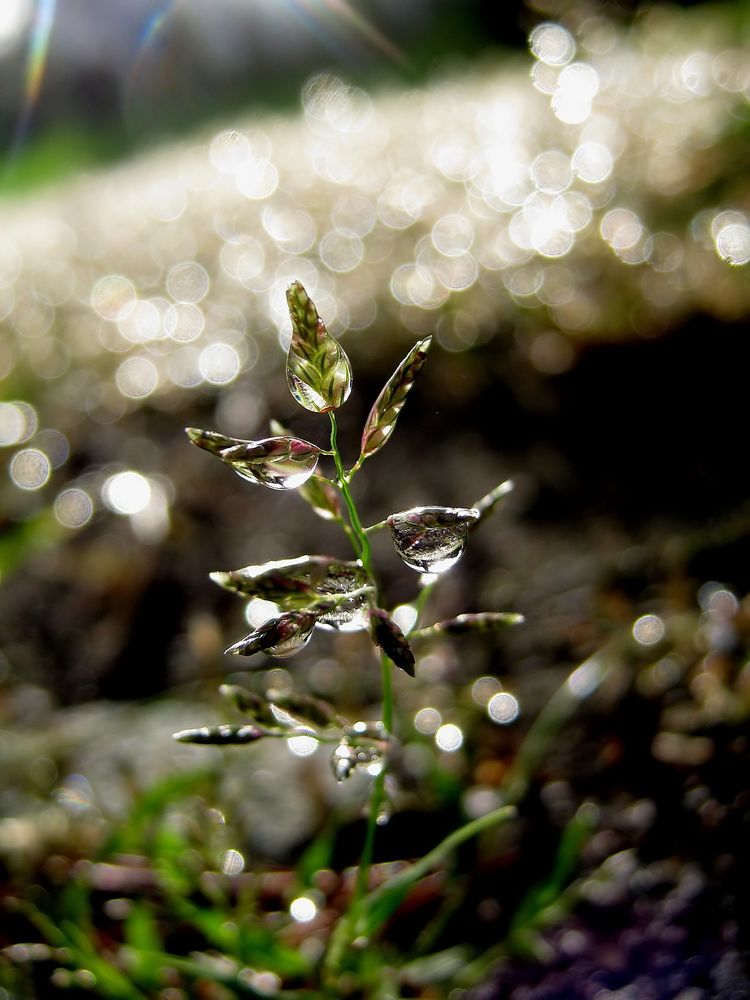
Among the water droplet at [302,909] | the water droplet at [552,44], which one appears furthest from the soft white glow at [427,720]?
the water droplet at [552,44]

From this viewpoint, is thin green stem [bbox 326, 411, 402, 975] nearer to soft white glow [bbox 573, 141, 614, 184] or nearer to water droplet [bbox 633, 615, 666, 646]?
water droplet [bbox 633, 615, 666, 646]

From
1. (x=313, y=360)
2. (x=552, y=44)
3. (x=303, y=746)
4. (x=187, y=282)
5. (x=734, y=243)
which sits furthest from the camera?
(x=552, y=44)

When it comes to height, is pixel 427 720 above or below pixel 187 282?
below

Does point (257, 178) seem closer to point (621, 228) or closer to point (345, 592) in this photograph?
point (621, 228)

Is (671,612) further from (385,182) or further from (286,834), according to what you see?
(385,182)

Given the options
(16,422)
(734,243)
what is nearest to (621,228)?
(734,243)

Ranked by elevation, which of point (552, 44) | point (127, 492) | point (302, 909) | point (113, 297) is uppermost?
point (552, 44)
